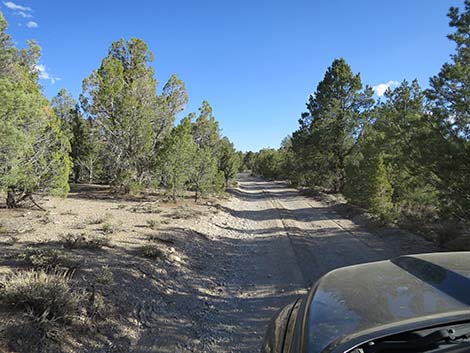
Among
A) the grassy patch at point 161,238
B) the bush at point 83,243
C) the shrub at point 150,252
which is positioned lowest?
the grassy patch at point 161,238

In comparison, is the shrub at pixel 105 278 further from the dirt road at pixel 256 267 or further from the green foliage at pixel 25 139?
the green foliage at pixel 25 139

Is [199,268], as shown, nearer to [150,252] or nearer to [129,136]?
[150,252]

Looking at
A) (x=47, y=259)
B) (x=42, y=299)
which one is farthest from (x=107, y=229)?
(x=42, y=299)

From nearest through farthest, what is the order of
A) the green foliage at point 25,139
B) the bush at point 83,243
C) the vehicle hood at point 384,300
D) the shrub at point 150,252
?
the vehicle hood at point 384,300, the bush at point 83,243, the shrub at point 150,252, the green foliage at point 25,139

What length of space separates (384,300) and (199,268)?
5897mm

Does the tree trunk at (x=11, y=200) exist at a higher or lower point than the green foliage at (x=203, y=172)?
lower

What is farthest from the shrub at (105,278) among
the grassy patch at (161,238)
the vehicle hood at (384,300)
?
the vehicle hood at (384,300)

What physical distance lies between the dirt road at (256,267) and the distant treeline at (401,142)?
206cm

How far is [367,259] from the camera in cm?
772

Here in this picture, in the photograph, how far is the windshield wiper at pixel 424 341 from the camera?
1.54m

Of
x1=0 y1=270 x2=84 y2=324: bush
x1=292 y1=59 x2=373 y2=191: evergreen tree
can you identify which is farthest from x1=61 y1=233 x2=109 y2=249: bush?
x1=292 y1=59 x2=373 y2=191: evergreen tree

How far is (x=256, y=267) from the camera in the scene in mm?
7621

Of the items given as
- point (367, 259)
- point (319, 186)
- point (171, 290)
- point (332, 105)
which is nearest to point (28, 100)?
point (171, 290)

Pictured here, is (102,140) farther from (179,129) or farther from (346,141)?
(346,141)
